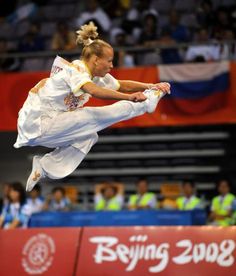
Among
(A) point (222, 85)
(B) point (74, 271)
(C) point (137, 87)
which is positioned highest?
(A) point (222, 85)

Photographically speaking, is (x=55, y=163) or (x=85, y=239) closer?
(x=55, y=163)

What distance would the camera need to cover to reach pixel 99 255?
34.3 ft

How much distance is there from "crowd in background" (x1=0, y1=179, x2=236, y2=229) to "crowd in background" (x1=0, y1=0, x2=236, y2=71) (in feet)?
7.90

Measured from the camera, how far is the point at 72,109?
797 centimetres

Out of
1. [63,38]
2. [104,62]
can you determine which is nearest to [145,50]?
[63,38]

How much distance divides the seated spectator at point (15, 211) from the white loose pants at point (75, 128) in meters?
5.10

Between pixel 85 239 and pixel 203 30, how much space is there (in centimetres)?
523

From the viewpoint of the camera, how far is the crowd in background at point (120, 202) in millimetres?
13000

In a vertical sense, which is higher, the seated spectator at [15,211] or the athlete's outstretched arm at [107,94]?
the athlete's outstretched arm at [107,94]

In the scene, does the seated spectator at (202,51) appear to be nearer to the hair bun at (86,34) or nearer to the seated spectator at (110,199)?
the seated spectator at (110,199)

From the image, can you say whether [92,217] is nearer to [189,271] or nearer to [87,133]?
[189,271]

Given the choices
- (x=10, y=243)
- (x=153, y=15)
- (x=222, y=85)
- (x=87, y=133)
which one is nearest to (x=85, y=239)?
(x=10, y=243)

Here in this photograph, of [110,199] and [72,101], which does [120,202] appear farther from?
[72,101]

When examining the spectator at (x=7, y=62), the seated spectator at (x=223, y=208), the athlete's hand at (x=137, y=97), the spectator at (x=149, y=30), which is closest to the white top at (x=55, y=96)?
the athlete's hand at (x=137, y=97)
